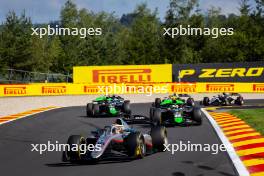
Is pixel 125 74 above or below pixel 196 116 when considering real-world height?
above

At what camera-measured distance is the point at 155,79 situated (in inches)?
1633

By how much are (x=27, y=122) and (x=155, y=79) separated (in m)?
21.5

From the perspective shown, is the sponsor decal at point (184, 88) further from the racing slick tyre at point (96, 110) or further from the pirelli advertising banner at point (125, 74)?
the racing slick tyre at point (96, 110)

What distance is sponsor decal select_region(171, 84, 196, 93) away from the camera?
3700 centimetres

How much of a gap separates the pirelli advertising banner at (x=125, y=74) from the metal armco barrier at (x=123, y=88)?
4054mm

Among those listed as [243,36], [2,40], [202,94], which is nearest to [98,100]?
[202,94]

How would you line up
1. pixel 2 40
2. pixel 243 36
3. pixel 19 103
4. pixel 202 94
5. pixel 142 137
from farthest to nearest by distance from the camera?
pixel 243 36 < pixel 2 40 < pixel 202 94 < pixel 19 103 < pixel 142 137

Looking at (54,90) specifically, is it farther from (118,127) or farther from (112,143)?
(112,143)

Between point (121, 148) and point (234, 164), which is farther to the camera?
point (121, 148)

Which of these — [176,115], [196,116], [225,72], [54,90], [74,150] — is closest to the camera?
[74,150]

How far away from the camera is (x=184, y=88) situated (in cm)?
3750

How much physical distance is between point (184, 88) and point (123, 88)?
477cm

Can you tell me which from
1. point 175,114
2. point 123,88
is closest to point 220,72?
point 123,88

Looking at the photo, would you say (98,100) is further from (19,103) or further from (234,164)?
(234,164)
